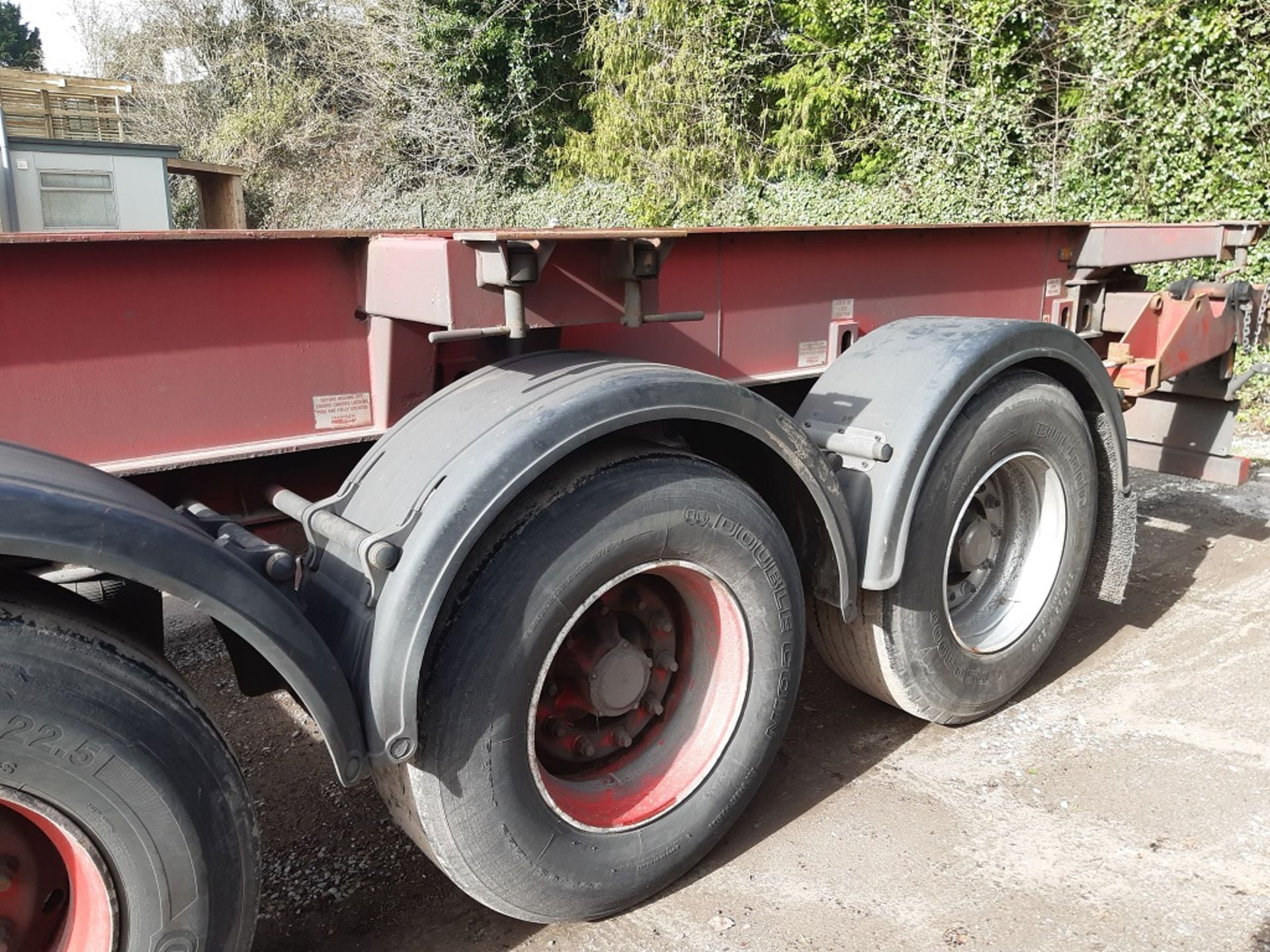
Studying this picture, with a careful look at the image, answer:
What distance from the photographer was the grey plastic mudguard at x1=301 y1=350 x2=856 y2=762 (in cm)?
187

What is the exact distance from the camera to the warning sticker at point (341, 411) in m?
2.26

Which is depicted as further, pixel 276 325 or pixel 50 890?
pixel 276 325

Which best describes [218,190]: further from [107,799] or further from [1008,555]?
[107,799]

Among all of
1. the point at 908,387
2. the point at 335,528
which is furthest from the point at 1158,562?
the point at 335,528

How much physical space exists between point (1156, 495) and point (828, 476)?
4.49 m

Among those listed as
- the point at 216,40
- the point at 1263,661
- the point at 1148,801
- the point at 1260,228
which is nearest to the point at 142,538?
the point at 1148,801

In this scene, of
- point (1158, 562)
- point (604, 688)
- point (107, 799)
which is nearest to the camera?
point (107, 799)

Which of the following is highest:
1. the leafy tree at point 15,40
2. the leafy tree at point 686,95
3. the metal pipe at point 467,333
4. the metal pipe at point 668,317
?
the leafy tree at point 15,40

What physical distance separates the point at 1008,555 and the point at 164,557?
2830 mm

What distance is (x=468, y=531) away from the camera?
1.89 meters

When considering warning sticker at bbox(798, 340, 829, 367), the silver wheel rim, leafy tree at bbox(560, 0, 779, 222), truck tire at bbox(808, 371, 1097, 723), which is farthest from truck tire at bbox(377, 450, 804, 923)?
leafy tree at bbox(560, 0, 779, 222)

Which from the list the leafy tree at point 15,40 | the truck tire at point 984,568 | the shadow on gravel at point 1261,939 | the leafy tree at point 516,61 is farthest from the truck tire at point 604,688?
the leafy tree at point 15,40

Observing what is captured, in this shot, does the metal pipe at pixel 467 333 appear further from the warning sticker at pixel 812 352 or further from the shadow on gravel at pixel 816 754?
the shadow on gravel at pixel 816 754

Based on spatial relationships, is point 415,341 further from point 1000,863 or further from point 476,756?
point 1000,863
